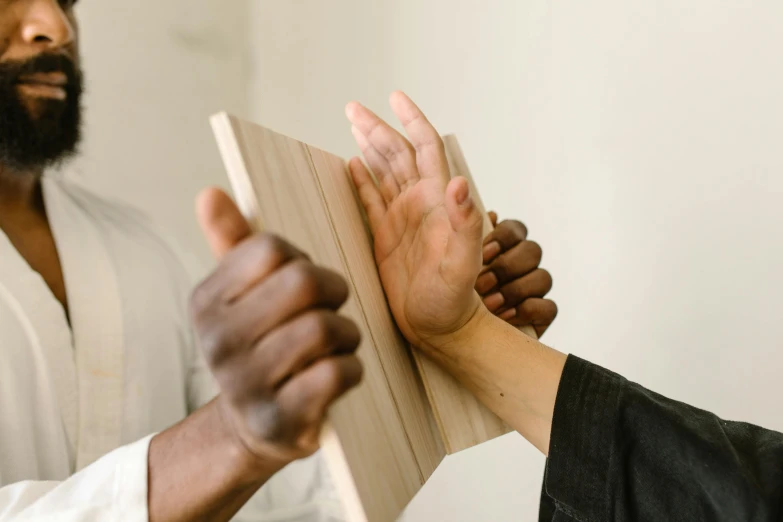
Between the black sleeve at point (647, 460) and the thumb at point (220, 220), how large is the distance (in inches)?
12.5

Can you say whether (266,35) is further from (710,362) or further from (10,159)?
(710,362)

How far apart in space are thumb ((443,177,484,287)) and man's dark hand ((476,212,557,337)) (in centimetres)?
20

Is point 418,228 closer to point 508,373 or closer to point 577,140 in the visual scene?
point 508,373

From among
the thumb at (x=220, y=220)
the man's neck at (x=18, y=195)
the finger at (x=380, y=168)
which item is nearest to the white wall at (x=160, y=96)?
the man's neck at (x=18, y=195)

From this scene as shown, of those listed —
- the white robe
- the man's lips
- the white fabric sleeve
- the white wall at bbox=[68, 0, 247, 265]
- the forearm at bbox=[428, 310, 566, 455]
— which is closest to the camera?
the white fabric sleeve

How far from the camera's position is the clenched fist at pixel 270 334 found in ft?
0.88

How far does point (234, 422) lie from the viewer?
0.31 meters

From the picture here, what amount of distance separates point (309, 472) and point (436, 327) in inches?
14.7

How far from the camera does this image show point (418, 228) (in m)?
0.52

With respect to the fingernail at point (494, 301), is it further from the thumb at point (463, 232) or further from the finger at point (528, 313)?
the thumb at point (463, 232)

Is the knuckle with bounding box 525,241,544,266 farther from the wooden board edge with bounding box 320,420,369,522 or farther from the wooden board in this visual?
the wooden board edge with bounding box 320,420,369,522

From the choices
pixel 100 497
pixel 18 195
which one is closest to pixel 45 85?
pixel 18 195

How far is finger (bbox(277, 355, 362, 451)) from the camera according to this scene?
0.87 feet

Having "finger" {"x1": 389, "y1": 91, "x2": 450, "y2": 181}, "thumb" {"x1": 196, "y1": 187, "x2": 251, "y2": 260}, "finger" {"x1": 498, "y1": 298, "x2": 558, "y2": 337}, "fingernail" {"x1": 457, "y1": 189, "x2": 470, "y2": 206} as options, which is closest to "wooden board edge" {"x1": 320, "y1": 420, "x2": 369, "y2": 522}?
"thumb" {"x1": 196, "y1": 187, "x2": 251, "y2": 260}
